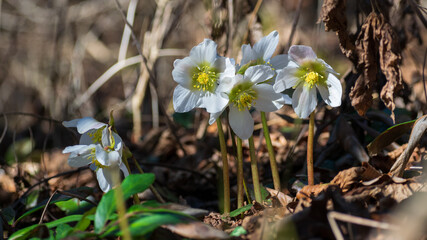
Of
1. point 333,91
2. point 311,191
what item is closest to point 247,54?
point 333,91

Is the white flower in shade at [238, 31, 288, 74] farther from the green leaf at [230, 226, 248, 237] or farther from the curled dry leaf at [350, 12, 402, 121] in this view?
the green leaf at [230, 226, 248, 237]

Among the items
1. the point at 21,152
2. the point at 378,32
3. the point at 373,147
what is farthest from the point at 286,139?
the point at 21,152

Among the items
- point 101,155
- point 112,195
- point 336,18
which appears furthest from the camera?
point 336,18

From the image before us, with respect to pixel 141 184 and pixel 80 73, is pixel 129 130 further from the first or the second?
pixel 141 184

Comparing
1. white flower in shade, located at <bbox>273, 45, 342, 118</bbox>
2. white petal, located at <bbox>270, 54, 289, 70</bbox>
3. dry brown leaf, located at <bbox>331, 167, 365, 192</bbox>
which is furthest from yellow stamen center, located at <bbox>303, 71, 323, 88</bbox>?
dry brown leaf, located at <bbox>331, 167, 365, 192</bbox>

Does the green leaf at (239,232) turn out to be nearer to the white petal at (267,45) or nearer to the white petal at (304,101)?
the white petal at (304,101)

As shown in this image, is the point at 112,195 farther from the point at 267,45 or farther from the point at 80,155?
the point at 267,45
